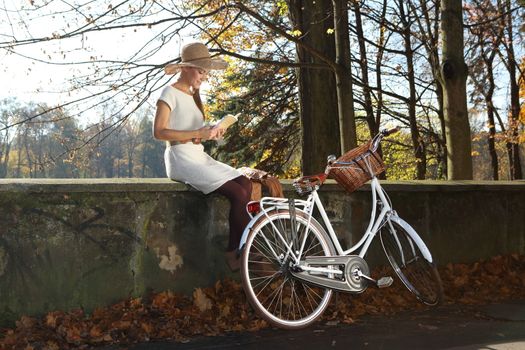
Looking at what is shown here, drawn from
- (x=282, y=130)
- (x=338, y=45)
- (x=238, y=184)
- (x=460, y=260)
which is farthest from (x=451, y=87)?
(x=282, y=130)

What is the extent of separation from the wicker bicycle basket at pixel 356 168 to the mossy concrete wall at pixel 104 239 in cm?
79

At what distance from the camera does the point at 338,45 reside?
30.2 feet

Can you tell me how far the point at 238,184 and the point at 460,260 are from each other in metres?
3.08

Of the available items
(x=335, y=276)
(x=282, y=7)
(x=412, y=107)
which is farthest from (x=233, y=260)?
(x=412, y=107)

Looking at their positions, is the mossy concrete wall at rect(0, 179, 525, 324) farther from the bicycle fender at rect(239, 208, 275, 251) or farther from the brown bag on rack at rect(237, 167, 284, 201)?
the bicycle fender at rect(239, 208, 275, 251)

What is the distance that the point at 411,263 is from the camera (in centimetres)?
488

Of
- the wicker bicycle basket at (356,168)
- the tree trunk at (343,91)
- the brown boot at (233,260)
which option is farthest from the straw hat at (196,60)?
the tree trunk at (343,91)

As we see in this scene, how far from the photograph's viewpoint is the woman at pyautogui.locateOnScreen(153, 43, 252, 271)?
4.61 m

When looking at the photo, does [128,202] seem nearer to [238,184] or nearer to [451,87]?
[238,184]

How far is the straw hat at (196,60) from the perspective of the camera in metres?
4.60

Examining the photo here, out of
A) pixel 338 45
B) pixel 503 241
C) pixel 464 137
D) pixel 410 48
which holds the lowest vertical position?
pixel 503 241

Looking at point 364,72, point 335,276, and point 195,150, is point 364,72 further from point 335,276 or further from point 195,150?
point 335,276

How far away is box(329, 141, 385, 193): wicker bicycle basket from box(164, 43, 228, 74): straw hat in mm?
1234

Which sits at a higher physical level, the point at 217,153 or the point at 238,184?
the point at 217,153
